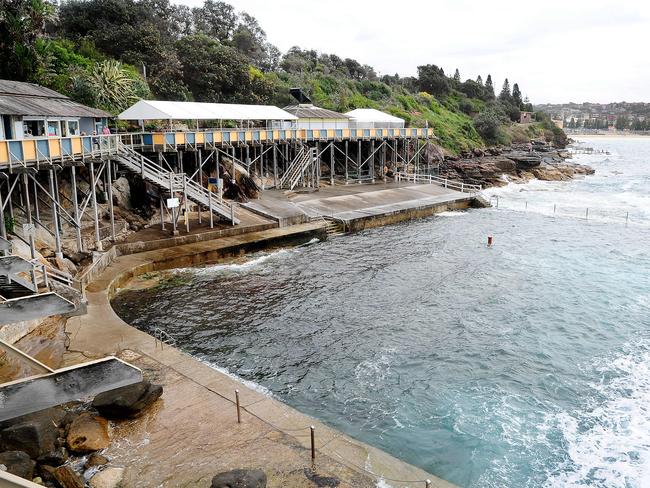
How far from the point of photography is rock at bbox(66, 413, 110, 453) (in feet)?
33.3

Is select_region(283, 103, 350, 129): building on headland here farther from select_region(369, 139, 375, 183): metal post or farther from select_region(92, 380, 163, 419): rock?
select_region(92, 380, 163, 419): rock

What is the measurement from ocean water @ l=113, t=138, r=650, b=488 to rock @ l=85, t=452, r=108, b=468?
4740 mm

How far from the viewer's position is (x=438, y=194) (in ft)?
142

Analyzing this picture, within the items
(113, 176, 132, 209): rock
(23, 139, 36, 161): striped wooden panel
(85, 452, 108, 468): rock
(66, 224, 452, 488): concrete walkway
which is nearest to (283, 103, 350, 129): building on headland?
(113, 176, 132, 209): rock

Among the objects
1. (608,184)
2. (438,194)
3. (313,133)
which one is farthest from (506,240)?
(608,184)

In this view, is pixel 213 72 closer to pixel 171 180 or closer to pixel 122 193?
pixel 122 193

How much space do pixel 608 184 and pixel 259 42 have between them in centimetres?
5149

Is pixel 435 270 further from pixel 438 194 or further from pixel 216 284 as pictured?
pixel 438 194

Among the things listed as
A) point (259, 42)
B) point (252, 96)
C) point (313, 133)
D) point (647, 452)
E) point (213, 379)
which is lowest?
point (647, 452)

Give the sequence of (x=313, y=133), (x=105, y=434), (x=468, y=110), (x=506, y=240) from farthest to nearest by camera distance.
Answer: (x=468, y=110) → (x=313, y=133) → (x=506, y=240) → (x=105, y=434)

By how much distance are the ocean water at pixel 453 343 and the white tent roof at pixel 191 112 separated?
382 inches

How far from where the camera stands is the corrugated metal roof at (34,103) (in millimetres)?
19131

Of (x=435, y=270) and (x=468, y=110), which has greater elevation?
(x=468, y=110)

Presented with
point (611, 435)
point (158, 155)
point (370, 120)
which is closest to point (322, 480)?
point (611, 435)
